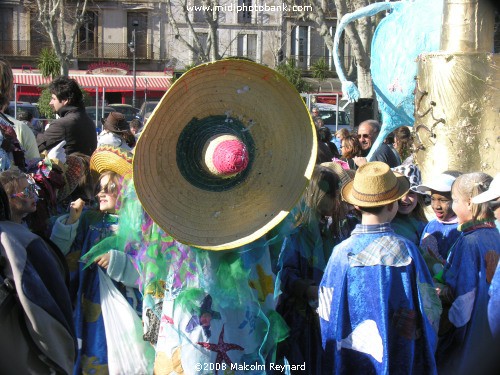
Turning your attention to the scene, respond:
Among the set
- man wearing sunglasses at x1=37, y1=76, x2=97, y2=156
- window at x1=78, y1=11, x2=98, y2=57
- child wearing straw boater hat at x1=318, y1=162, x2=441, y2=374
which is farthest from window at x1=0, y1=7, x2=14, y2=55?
child wearing straw boater hat at x1=318, y1=162, x2=441, y2=374

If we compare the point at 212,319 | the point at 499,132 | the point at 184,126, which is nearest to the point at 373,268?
the point at 212,319

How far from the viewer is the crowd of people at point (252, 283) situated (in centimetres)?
293

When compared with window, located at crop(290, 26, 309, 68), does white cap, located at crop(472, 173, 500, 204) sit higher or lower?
lower

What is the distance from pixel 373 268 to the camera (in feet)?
11.2

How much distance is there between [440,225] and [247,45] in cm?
3423

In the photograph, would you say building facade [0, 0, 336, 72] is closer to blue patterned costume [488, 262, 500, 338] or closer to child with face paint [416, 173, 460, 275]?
child with face paint [416, 173, 460, 275]

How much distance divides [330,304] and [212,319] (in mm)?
554

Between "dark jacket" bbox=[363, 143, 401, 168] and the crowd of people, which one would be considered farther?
"dark jacket" bbox=[363, 143, 401, 168]

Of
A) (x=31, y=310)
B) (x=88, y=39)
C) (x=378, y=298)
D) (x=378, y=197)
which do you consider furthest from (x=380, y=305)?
(x=88, y=39)

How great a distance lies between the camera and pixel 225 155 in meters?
3.12

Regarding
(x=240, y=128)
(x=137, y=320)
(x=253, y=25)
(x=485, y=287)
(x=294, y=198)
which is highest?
(x=253, y=25)

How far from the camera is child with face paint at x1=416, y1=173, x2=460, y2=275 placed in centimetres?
439

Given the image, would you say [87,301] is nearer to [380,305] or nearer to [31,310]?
[31,310]

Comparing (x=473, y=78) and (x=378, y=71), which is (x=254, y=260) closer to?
(x=473, y=78)
